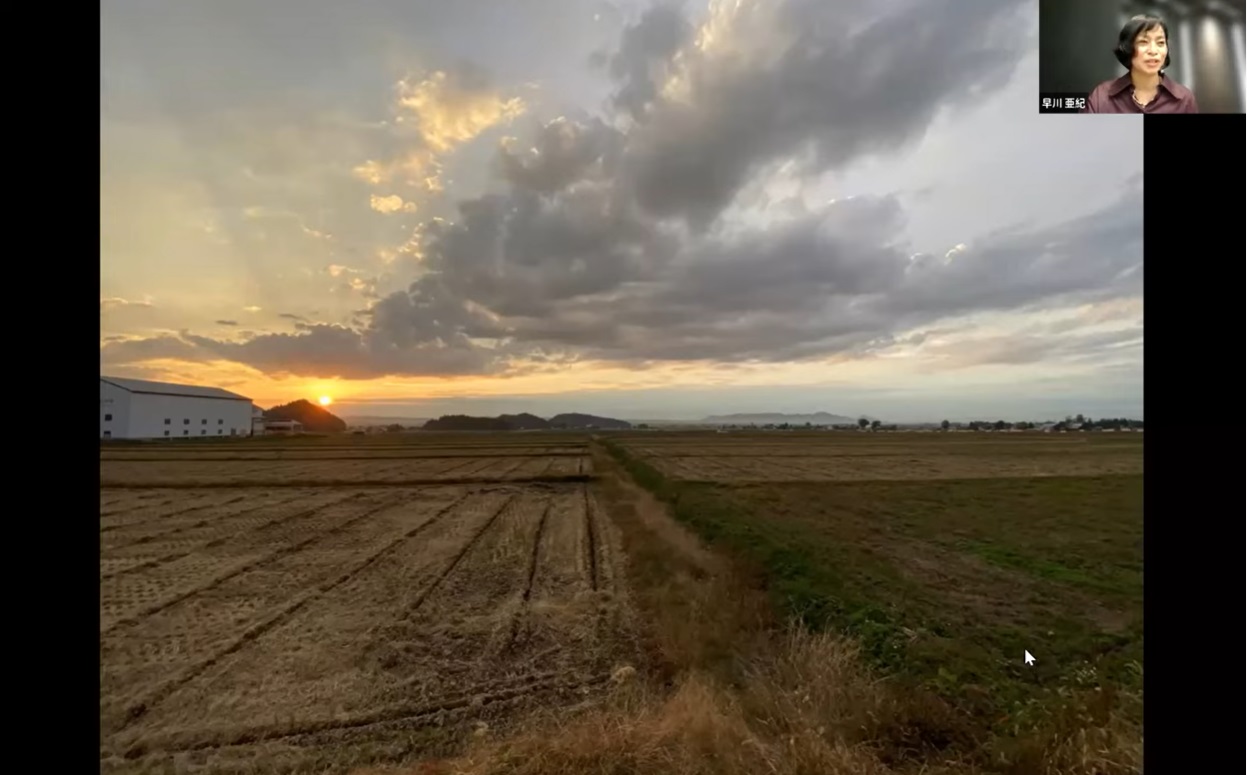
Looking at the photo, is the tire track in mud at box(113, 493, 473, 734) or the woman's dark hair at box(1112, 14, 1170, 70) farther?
the tire track in mud at box(113, 493, 473, 734)

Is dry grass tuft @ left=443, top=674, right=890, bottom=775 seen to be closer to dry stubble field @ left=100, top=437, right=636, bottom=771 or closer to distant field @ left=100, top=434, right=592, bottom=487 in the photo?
dry stubble field @ left=100, top=437, right=636, bottom=771

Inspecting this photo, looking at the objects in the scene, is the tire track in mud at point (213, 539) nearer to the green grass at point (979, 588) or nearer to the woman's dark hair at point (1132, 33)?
the green grass at point (979, 588)

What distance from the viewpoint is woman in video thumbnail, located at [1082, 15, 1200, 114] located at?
973 millimetres

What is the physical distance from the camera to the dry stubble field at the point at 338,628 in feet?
8.56

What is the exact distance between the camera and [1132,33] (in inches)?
39.3

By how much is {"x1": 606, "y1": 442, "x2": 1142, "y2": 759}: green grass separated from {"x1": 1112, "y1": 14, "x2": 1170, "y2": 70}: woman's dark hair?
2.90 ft

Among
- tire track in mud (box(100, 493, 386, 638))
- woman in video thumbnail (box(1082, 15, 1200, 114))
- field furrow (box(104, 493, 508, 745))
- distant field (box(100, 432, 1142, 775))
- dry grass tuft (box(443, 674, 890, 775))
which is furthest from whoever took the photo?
tire track in mud (box(100, 493, 386, 638))

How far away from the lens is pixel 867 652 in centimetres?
304

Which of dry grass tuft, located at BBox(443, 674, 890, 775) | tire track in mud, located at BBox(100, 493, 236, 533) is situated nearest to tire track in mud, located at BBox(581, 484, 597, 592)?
dry grass tuft, located at BBox(443, 674, 890, 775)

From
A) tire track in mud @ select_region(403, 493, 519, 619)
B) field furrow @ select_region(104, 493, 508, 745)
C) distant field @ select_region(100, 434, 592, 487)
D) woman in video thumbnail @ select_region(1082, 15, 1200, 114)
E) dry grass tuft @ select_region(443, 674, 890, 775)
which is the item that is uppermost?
woman in video thumbnail @ select_region(1082, 15, 1200, 114)

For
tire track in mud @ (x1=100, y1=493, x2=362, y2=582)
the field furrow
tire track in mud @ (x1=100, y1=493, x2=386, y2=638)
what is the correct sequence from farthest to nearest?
1. tire track in mud @ (x1=100, y1=493, x2=362, y2=582)
2. tire track in mud @ (x1=100, y1=493, x2=386, y2=638)
3. the field furrow

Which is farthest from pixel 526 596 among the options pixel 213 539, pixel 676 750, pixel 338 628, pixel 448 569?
pixel 213 539
